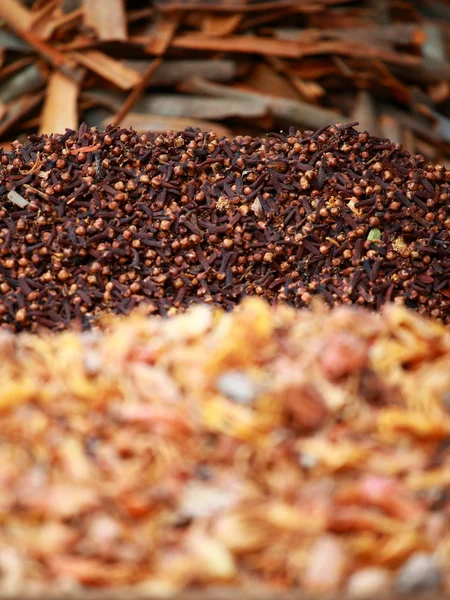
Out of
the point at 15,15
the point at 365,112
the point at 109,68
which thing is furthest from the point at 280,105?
the point at 15,15

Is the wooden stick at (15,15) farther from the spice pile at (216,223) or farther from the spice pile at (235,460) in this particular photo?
the spice pile at (235,460)

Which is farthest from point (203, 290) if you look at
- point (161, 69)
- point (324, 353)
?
point (161, 69)

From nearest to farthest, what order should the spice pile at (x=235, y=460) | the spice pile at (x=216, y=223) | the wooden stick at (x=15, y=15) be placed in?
1. the spice pile at (x=235, y=460)
2. the spice pile at (x=216, y=223)
3. the wooden stick at (x=15, y=15)

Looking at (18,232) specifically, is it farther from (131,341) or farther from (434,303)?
(434,303)

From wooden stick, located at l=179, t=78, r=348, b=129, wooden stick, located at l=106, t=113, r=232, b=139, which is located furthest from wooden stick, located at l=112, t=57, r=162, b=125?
wooden stick, located at l=179, t=78, r=348, b=129

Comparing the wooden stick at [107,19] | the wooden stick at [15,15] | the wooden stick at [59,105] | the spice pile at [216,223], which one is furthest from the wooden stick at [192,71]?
the spice pile at [216,223]

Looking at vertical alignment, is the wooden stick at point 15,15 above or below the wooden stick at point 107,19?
above
